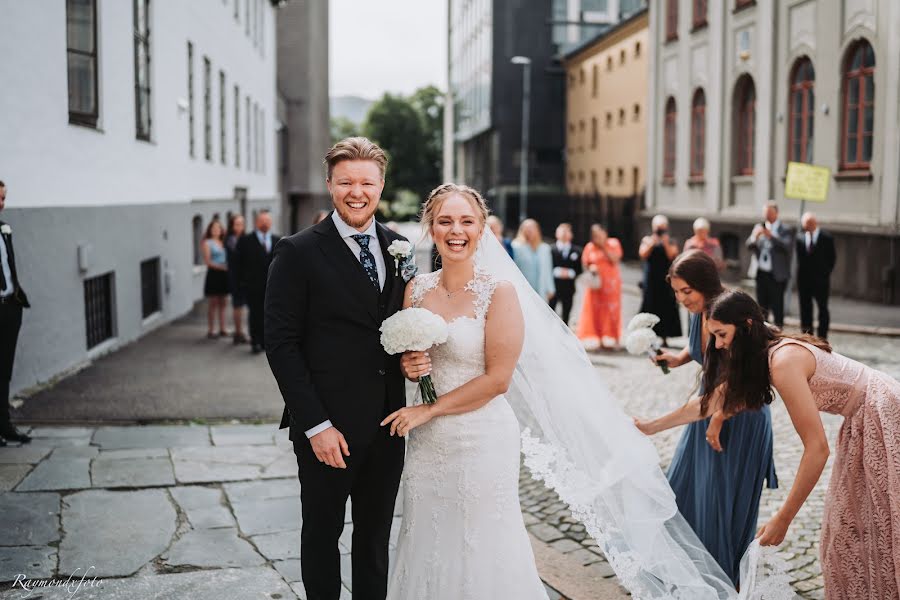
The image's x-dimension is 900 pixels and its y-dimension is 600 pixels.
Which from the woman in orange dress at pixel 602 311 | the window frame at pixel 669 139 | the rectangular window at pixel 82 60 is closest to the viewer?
the rectangular window at pixel 82 60

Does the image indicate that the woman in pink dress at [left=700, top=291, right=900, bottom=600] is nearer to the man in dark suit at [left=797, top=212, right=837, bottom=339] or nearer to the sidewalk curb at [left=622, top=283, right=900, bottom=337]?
the man in dark suit at [left=797, top=212, right=837, bottom=339]

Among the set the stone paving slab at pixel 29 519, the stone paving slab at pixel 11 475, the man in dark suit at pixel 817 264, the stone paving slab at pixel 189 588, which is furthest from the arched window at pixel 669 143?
the stone paving slab at pixel 189 588

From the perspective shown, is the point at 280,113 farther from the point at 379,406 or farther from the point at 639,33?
the point at 379,406

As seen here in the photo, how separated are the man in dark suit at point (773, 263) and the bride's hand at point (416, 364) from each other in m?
12.1

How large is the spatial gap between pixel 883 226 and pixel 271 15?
2228 cm

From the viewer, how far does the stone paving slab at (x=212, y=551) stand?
516 centimetres

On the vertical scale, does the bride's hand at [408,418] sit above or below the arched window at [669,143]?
below

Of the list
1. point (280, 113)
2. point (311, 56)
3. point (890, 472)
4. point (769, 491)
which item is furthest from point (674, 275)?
point (311, 56)

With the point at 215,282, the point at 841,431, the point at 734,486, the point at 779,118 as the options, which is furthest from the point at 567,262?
the point at 779,118

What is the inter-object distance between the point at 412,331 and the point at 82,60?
10.3 metres

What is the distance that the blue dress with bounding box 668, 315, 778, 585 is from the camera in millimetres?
4840

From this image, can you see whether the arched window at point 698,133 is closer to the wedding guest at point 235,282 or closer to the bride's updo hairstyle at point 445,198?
the wedding guest at point 235,282

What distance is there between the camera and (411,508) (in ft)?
13.4

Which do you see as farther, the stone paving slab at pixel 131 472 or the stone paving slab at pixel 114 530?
the stone paving slab at pixel 131 472
